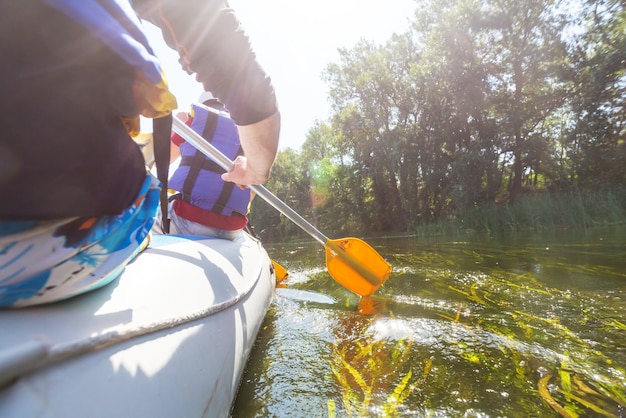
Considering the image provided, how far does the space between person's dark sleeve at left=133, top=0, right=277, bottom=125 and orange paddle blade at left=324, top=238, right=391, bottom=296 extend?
2.03 metres

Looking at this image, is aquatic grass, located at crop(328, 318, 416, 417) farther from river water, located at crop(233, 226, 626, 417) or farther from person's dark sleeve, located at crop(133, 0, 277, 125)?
person's dark sleeve, located at crop(133, 0, 277, 125)

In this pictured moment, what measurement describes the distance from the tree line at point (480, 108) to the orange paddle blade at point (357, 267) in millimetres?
10760

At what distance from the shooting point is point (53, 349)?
0.50 metres

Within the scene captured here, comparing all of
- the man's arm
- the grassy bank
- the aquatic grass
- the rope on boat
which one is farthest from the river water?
the grassy bank

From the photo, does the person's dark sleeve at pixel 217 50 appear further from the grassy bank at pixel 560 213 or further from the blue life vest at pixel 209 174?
the grassy bank at pixel 560 213

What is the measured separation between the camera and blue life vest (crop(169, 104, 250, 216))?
2.13m

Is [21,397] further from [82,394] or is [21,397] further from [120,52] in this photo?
[120,52]

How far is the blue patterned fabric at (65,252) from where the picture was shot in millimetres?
510

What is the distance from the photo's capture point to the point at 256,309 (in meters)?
1.61

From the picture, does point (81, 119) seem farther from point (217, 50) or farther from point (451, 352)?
point (451, 352)

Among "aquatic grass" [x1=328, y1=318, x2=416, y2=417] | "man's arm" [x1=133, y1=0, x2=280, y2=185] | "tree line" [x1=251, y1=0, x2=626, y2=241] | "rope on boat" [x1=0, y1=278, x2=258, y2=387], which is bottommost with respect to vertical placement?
"aquatic grass" [x1=328, y1=318, x2=416, y2=417]

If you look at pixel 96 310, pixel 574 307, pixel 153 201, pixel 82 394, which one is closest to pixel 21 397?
pixel 82 394

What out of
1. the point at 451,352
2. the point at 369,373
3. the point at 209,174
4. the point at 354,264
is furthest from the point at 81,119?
the point at 354,264

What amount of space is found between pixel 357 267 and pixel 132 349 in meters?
2.12
